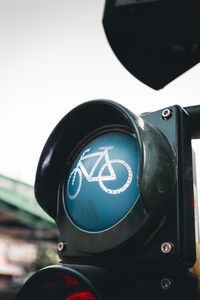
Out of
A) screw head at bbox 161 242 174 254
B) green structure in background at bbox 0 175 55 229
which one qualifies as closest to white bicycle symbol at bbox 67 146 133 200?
screw head at bbox 161 242 174 254

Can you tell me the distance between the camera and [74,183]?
705 mm

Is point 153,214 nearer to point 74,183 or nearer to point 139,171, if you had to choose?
point 139,171

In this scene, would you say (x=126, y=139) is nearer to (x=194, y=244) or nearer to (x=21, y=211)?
(x=194, y=244)

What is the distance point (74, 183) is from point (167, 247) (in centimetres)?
24

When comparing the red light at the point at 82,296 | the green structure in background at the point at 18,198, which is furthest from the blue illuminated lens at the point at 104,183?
the green structure in background at the point at 18,198

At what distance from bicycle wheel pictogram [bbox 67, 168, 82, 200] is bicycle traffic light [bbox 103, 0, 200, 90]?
23 cm

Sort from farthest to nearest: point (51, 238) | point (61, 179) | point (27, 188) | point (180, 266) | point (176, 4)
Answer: point (51, 238) < point (27, 188) < point (61, 179) < point (180, 266) < point (176, 4)

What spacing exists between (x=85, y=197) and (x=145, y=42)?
0.98ft

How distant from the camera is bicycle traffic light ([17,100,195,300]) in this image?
0.53m

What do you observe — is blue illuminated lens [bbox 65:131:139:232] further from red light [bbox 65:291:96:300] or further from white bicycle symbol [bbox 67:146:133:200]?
red light [bbox 65:291:96:300]

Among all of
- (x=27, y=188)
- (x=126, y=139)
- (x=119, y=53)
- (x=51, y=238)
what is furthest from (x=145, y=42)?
(x=51, y=238)

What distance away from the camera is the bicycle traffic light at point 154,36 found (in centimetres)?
46

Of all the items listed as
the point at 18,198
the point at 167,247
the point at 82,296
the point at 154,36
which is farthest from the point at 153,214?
the point at 18,198

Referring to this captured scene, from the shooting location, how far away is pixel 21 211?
1111 centimetres
